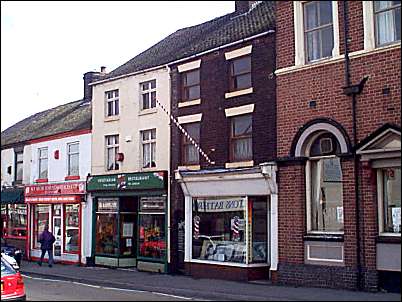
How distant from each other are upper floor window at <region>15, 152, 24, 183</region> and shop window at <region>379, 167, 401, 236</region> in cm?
2201

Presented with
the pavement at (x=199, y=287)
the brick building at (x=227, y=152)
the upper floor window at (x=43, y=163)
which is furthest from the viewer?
the upper floor window at (x=43, y=163)

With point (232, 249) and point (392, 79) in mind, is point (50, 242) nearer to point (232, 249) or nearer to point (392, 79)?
point (232, 249)

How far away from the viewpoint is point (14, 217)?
35.7 metres

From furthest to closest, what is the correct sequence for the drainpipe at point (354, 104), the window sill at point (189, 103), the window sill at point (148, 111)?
the window sill at point (148, 111) → the window sill at point (189, 103) → the drainpipe at point (354, 104)

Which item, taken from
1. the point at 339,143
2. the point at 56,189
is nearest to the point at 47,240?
the point at 56,189

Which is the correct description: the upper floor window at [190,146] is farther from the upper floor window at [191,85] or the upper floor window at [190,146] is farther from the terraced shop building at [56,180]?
the terraced shop building at [56,180]

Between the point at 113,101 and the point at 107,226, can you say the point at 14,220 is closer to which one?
the point at 107,226

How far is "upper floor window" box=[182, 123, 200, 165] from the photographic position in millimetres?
24156

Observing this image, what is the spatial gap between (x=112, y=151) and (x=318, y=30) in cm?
1184

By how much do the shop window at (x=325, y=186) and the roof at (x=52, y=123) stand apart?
13.3 metres

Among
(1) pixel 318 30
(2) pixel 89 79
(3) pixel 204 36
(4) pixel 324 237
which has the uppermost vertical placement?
(2) pixel 89 79

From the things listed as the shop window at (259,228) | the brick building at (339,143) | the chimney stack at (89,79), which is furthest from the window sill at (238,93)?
the chimney stack at (89,79)

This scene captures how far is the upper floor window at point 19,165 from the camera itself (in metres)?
35.1

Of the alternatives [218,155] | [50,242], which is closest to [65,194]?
[50,242]
